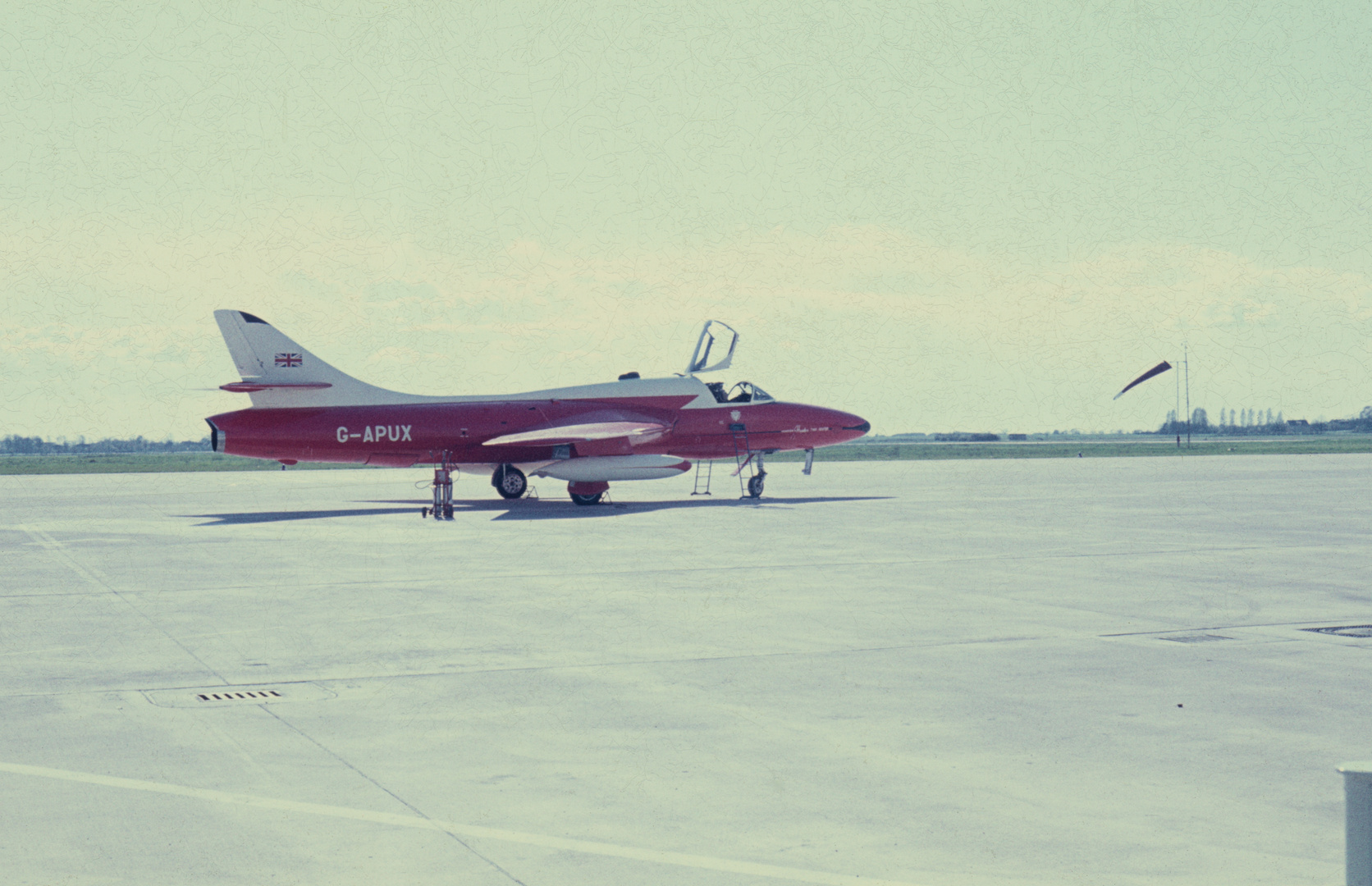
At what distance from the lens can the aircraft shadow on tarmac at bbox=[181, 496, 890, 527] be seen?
27.9 meters

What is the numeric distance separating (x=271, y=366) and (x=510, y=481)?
6625mm

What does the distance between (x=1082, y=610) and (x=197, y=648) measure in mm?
8233

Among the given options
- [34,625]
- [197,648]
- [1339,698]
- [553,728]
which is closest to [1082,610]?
[1339,698]

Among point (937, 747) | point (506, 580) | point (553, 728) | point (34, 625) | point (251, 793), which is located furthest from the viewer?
point (506, 580)

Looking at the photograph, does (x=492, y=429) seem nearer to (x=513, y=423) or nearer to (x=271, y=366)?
(x=513, y=423)

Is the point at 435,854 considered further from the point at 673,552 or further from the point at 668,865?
the point at 673,552

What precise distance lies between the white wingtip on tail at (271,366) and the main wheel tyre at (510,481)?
467 centimetres

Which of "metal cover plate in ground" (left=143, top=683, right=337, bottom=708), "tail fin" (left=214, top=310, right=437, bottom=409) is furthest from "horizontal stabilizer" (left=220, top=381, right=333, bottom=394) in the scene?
"metal cover plate in ground" (left=143, top=683, right=337, bottom=708)

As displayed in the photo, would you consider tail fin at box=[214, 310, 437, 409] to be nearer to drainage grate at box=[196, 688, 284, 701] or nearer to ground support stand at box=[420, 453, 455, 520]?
ground support stand at box=[420, 453, 455, 520]

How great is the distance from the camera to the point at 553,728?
7.73 metres

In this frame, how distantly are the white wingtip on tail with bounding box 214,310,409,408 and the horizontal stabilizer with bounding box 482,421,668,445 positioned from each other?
438 cm

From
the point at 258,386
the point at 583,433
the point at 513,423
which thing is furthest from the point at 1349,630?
the point at 258,386

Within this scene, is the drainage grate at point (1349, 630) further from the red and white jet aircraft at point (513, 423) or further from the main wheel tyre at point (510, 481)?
the main wheel tyre at point (510, 481)

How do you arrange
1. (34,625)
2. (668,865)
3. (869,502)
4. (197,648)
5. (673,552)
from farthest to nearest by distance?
(869,502), (673,552), (34,625), (197,648), (668,865)
